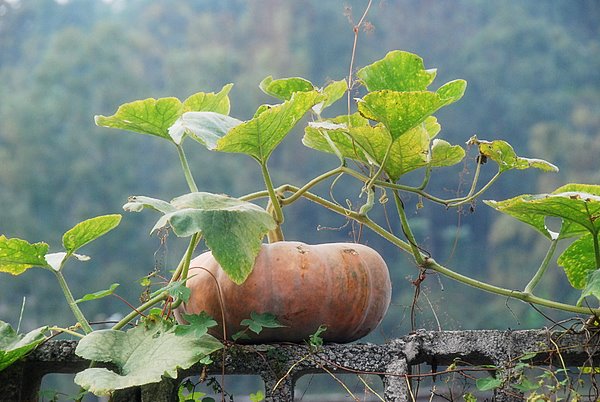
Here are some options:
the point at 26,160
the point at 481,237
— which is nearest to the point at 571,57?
the point at 481,237

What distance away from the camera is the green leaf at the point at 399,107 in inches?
28.8

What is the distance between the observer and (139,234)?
15.3 meters

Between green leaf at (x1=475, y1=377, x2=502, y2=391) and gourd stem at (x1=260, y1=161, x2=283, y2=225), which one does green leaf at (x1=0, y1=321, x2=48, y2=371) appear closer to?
gourd stem at (x1=260, y1=161, x2=283, y2=225)

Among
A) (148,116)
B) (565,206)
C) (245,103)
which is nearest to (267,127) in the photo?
(148,116)

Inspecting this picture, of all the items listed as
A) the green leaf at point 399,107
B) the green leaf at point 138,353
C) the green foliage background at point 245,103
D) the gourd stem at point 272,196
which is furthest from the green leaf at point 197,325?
the green foliage background at point 245,103

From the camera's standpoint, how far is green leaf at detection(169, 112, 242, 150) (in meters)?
0.75

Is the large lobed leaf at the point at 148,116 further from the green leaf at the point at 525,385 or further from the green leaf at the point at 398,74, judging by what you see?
the green leaf at the point at 525,385

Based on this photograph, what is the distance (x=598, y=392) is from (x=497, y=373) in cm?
10

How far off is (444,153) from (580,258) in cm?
18

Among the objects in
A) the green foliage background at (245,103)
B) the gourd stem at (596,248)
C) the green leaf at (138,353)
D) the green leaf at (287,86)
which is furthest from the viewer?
the green foliage background at (245,103)

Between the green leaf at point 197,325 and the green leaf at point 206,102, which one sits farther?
the green leaf at point 206,102

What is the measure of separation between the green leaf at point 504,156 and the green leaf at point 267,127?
0.18 meters

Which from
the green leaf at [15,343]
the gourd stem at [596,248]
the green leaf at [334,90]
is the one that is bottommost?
the green leaf at [15,343]

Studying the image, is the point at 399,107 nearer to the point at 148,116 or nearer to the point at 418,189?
the point at 418,189
